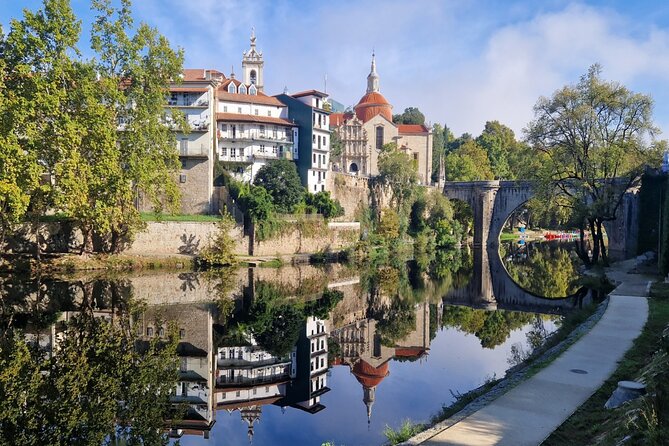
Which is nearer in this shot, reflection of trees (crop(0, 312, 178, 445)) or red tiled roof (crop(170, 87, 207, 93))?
reflection of trees (crop(0, 312, 178, 445))

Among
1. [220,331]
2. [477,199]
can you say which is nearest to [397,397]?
[220,331]

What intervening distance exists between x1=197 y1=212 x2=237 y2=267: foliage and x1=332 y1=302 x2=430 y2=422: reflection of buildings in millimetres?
17325

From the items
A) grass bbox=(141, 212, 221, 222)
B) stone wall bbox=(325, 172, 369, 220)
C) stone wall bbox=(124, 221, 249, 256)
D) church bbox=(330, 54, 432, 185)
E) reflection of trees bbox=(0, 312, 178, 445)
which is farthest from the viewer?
church bbox=(330, 54, 432, 185)

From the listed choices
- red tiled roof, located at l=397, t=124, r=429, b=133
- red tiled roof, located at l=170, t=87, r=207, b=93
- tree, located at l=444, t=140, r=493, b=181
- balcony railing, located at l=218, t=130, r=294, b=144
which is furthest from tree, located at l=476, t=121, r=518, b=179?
red tiled roof, located at l=170, t=87, r=207, b=93

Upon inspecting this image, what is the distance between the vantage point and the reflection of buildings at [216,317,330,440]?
44.6 ft

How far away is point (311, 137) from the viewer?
53062 mm

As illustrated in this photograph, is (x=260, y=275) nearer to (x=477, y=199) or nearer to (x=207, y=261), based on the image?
(x=207, y=261)

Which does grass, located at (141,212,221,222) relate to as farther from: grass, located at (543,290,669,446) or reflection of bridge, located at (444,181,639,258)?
reflection of bridge, located at (444,181,639,258)

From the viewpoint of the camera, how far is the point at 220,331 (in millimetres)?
20391

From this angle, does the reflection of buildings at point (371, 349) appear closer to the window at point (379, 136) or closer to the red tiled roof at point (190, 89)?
the red tiled roof at point (190, 89)

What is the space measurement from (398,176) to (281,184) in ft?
58.9

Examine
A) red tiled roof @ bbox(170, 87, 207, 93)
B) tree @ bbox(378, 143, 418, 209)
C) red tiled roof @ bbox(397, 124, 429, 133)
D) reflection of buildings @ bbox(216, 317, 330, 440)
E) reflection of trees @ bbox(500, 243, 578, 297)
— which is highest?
red tiled roof @ bbox(397, 124, 429, 133)

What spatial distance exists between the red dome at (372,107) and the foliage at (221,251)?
39.9 metres

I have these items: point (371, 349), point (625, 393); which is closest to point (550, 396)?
point (625, 393)
